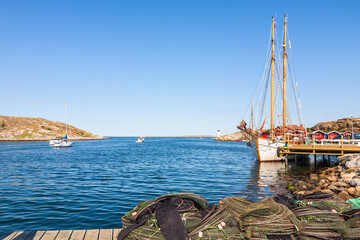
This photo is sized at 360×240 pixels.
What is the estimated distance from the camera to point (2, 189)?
58.3ft

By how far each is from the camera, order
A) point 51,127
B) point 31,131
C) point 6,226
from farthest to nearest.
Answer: point 51,127 → point 31,131 → point 6,226

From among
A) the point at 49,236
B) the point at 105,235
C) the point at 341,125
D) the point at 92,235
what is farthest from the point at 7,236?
the point at 341,125

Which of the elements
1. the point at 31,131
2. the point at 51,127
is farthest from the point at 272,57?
the point at 51,127

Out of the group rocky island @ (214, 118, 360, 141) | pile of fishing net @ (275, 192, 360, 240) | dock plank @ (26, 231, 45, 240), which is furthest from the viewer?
rocky island @ (214, 118, 360, 141)

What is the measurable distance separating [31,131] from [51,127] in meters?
18.5

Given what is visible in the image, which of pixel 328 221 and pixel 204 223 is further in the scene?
pixel 328 221

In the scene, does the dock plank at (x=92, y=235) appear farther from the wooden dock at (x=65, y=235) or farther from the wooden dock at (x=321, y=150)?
the wooden dock at (x=321, y=150)

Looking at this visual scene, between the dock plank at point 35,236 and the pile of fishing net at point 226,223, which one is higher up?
the pile of fishing net at point 226,223

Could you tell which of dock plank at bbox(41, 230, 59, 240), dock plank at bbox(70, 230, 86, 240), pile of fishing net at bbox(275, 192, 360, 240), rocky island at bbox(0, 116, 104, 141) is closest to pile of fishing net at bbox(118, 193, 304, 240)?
pile of fishing net at bbox(275, 192, 360, 240)

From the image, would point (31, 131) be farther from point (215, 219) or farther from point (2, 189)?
point (215, 219)

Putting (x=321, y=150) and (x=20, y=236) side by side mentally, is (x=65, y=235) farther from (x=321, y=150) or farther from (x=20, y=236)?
(x=321, y=150)

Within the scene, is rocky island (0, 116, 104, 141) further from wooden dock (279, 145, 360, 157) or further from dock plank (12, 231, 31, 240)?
dock plank (12, 231, 31, 240)

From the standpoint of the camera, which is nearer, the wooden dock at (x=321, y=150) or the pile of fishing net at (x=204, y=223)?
the pile of fishing net at (x=204, y=223)

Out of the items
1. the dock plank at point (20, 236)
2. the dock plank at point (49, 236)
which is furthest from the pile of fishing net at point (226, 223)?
the dock plank at point (20, 236)
